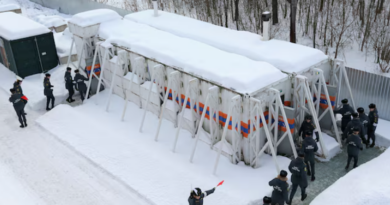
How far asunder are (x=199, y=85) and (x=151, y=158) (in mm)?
2249

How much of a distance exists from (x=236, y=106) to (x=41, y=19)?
14.5m

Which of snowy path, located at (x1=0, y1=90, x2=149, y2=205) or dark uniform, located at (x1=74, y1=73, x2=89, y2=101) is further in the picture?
dark uniform, located at (x1=74, y1=73, x2=89, y2=101)

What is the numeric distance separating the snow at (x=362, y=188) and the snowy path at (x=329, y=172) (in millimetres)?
538

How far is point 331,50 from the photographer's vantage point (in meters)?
15.5

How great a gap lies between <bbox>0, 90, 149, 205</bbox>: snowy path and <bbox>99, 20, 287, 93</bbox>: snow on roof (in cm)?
344

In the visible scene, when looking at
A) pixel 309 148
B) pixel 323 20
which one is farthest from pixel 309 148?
pixel 323 20

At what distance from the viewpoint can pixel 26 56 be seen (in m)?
14.8

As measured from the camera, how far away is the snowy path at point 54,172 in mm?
9188

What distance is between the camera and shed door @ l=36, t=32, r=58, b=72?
15.0m

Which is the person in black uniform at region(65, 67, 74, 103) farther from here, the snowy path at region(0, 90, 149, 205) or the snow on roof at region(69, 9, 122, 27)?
the snowy path at region(0, 90, 149, 205)

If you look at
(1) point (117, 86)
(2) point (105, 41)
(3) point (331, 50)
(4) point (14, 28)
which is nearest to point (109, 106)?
(1) point (117, 86)

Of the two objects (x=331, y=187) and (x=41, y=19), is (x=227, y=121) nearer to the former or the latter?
(x=331, y=187)

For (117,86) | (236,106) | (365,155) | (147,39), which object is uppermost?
(147,39)

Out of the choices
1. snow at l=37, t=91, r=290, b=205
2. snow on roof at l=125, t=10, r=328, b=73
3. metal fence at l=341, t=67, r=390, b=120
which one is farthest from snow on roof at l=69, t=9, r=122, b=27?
metal fence at l=341, t=67, r=390, b=120
